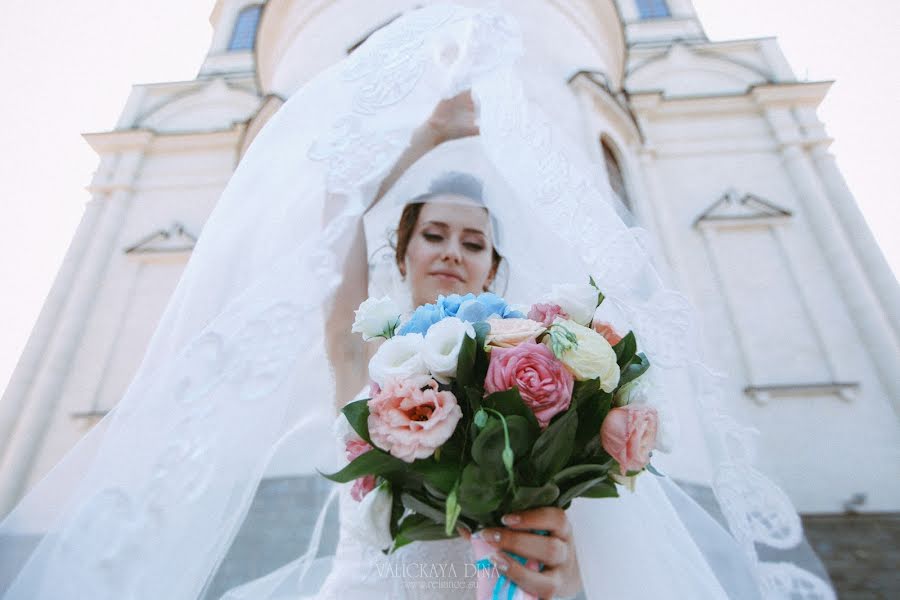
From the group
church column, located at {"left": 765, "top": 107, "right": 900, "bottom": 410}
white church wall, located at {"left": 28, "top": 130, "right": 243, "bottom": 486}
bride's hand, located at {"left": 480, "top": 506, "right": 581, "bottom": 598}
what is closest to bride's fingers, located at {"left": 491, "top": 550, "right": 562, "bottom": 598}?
bride's hand, located at {"left": 480, "top": 506, "right": 581, "bottom": 598}

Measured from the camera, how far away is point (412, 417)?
107 cm

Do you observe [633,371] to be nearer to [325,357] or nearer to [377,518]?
[377,518]

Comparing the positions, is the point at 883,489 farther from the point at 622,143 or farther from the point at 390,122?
the point at 390,122

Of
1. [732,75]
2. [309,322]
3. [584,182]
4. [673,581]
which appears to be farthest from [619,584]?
[732,75]

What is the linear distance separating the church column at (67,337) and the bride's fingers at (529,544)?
7.88 meters

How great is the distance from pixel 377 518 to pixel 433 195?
53.9 inches

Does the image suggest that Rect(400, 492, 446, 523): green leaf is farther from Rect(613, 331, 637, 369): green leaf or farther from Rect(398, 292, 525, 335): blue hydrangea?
Rect(613, 331, 637, 369): green leaf

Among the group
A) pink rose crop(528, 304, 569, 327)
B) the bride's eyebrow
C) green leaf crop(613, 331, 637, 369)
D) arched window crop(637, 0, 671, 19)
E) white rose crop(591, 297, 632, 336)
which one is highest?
arched window crop(637, 0, 671, 19)

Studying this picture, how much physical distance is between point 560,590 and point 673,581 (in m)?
0.64

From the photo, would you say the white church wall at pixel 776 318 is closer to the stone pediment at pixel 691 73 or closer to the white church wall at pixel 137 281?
the stone pediment at pixel 691 73

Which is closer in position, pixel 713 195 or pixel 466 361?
pixel 466 361

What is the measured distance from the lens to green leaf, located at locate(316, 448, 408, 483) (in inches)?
43.6

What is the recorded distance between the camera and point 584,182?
1992 mm

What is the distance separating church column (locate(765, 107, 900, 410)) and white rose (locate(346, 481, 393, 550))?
9418mm
